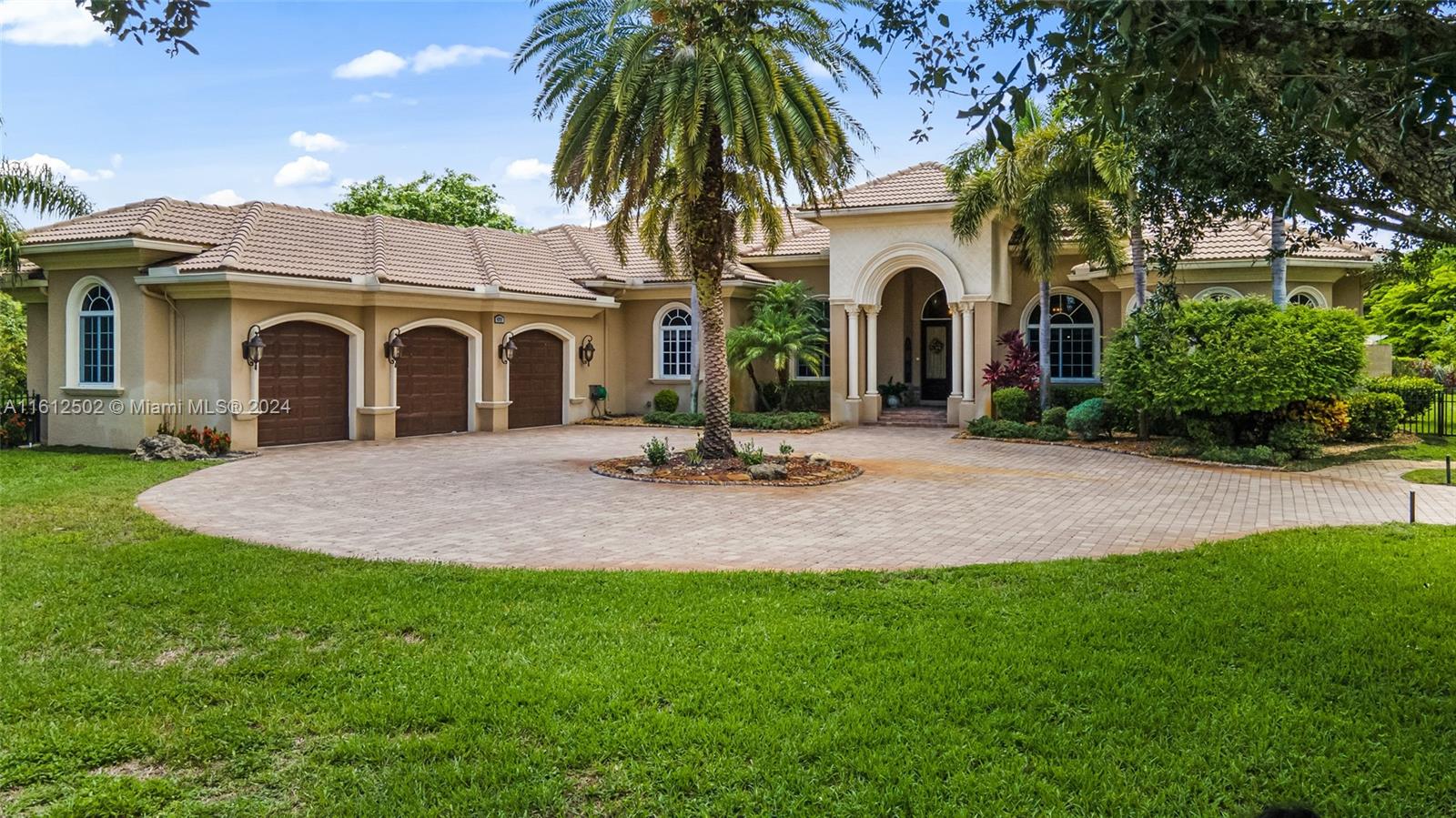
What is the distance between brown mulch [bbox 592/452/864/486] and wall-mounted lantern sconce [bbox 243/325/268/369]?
7.42 metres

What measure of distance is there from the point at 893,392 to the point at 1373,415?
1188 cm

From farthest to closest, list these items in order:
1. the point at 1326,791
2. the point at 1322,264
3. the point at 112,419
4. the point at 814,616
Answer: the point at 1322,264 → the point at 112,419 → the point at 814,616 → the point at 1326,791

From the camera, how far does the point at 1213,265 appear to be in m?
21.3

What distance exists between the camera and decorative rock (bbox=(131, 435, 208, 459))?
16859 mm

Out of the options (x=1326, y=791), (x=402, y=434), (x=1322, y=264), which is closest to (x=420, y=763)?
(x=1326, y=791)

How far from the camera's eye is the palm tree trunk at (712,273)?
15203mm

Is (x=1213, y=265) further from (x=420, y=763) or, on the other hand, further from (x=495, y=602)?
(x=420, y=763)

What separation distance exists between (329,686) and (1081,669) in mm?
4300

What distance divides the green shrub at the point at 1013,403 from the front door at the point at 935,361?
592cm

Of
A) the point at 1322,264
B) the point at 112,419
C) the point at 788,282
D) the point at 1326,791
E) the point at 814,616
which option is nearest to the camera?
the point at 1326,791

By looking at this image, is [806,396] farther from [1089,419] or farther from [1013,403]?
[1089,419]

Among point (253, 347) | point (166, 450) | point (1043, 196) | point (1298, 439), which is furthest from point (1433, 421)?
point (166, 450)

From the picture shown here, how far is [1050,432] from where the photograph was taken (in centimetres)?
2066

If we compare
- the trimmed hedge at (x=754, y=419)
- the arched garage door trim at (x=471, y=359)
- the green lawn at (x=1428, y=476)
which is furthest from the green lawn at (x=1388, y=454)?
the arched garage door trim at (x=471, y=359)
